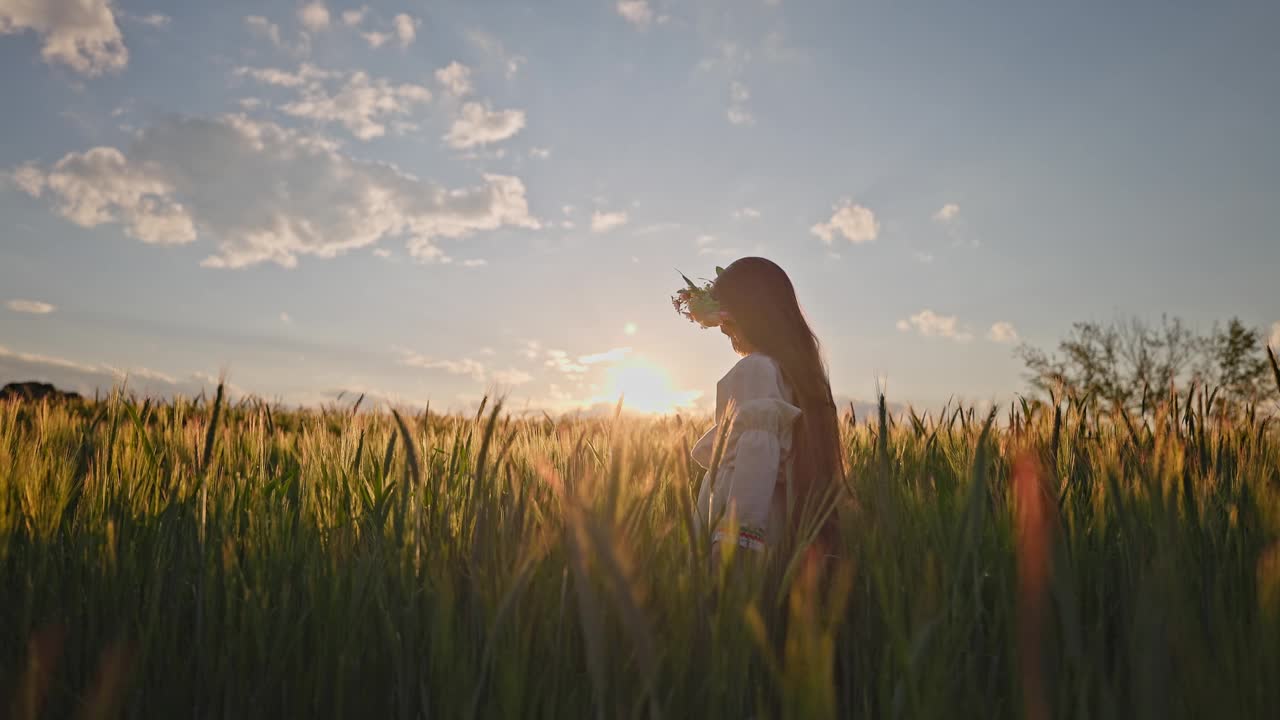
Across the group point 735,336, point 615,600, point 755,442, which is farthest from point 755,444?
A: point 615,600

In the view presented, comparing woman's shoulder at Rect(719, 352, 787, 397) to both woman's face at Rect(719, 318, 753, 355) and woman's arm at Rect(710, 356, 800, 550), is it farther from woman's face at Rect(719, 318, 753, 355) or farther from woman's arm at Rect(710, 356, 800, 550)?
woman's face at Rect(719, 318, 753, 355)

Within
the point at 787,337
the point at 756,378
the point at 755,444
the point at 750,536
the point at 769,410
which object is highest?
the point at 787,337

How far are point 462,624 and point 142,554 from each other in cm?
119

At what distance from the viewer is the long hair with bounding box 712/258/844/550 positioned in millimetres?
3471

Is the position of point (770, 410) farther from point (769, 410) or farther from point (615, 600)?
point (615, 600)

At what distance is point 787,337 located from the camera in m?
3.80

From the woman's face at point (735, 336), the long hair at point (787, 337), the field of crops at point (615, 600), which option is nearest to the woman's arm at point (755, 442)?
the long hair at point (787, 337)

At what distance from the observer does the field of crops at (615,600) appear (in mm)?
1033

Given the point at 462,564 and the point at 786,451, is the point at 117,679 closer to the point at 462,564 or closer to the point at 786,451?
the point at 462,564

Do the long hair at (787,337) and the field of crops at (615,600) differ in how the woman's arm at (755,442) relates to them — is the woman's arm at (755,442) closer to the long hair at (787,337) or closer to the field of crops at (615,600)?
the long hair at (787,337)

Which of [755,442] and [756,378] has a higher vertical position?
[756,378]

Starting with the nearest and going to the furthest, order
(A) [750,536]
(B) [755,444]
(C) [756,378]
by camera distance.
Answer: (A) [750,536]
(B) [755,444]
(C) [756,378]

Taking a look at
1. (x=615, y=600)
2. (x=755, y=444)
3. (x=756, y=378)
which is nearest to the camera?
(x=615, y=600)

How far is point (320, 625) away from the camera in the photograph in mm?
1656
